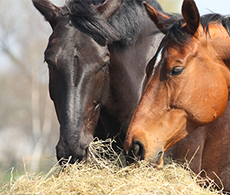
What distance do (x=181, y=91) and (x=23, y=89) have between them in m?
26.7

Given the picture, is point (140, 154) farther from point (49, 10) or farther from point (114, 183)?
point (49, 10)

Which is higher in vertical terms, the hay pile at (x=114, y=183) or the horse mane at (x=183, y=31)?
the horse mane at (x=183, y=31)

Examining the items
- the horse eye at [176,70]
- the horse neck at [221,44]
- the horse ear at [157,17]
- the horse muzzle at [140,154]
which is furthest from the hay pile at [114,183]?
the horse ear at [157,17]

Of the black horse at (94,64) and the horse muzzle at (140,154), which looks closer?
the horse muzzle at (140,154)

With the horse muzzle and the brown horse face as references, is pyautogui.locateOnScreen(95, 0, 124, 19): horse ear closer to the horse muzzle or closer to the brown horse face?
the brown horse face

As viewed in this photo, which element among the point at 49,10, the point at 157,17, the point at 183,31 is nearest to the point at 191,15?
the point at 183,31

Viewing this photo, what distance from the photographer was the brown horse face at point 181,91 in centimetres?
241

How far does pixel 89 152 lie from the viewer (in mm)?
2607

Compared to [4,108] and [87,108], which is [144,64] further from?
[4,108]

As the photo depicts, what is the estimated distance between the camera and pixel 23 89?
90.0ft

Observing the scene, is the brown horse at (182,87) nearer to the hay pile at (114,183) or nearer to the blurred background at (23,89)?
the hay pile at (114,183)

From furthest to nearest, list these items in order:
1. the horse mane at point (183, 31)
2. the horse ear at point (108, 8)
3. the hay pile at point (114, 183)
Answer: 1. the horse ear at point (108, 8)
2. the horse mane at point (183, 31)
3. the hay pile at point (114, 183)

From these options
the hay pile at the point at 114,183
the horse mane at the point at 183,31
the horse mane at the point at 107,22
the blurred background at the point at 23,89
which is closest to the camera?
the hay pile at the point at 114,183

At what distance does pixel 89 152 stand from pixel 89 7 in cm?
144
